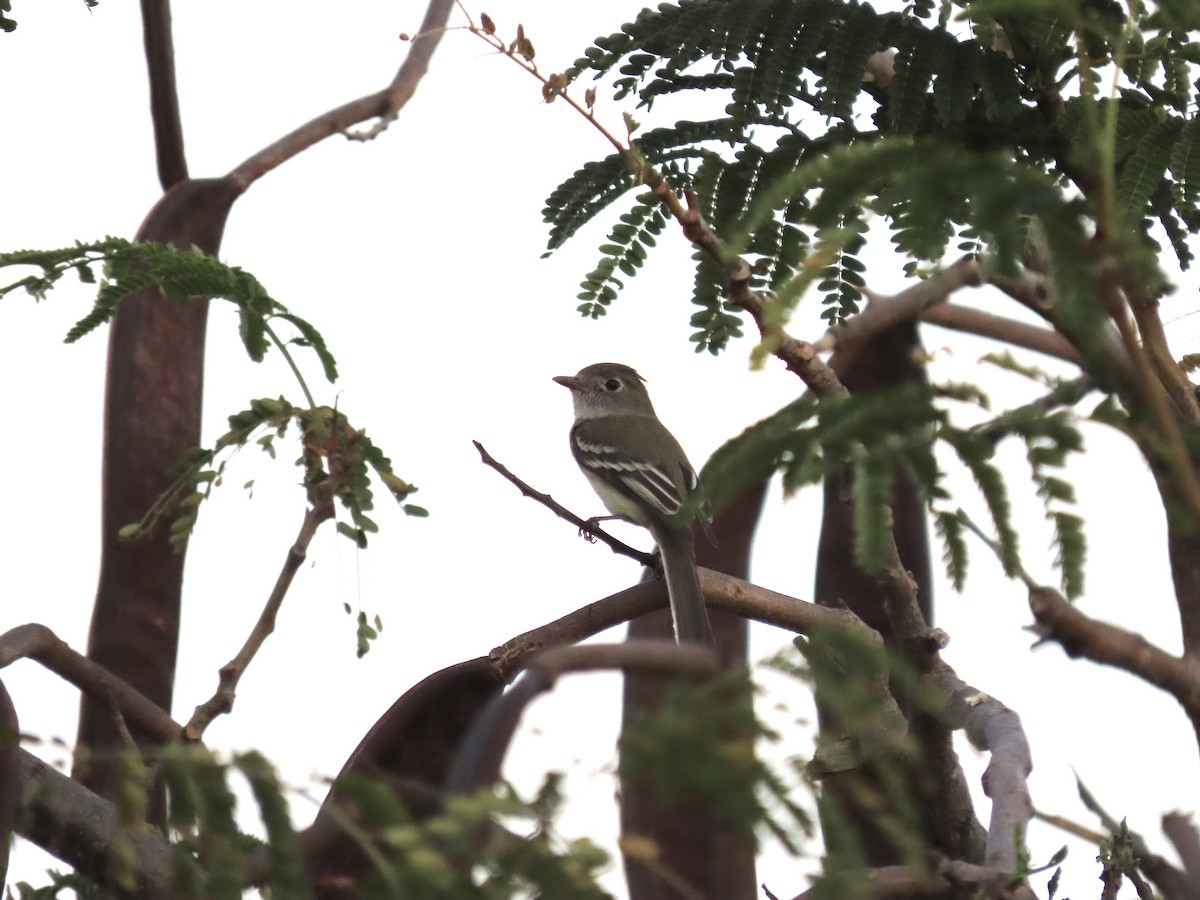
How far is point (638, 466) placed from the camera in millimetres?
5191

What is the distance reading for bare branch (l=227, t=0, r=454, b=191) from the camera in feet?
14.6

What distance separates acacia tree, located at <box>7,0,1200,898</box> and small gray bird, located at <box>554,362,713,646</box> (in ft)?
0.53

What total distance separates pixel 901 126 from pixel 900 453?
1.68 m

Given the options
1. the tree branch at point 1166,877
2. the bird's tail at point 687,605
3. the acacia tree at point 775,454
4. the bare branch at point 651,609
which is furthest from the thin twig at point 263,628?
the tree branch at point 1166,877

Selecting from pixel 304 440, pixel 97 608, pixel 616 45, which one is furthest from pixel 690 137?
pixel 97 608

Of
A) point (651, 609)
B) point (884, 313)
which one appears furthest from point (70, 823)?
point (884, 313)

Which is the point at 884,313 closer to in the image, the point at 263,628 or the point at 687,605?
the point at 687,605

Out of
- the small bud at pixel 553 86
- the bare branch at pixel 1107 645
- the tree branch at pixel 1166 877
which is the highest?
the small bud at pixel 553 86

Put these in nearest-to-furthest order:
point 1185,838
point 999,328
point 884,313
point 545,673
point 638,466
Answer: point 545,673
point 1185,838
point 999,328
point 884,313
point 638,466

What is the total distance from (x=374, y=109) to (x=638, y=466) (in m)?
1.46

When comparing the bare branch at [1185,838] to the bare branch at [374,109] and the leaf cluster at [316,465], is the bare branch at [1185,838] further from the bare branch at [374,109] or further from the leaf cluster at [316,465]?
the bare branch at [374,109]

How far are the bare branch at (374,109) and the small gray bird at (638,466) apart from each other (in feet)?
4.63

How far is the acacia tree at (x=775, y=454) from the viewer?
1.28 m

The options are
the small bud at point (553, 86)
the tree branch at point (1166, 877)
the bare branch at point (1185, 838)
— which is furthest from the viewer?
the small bud at point (553, 86)
